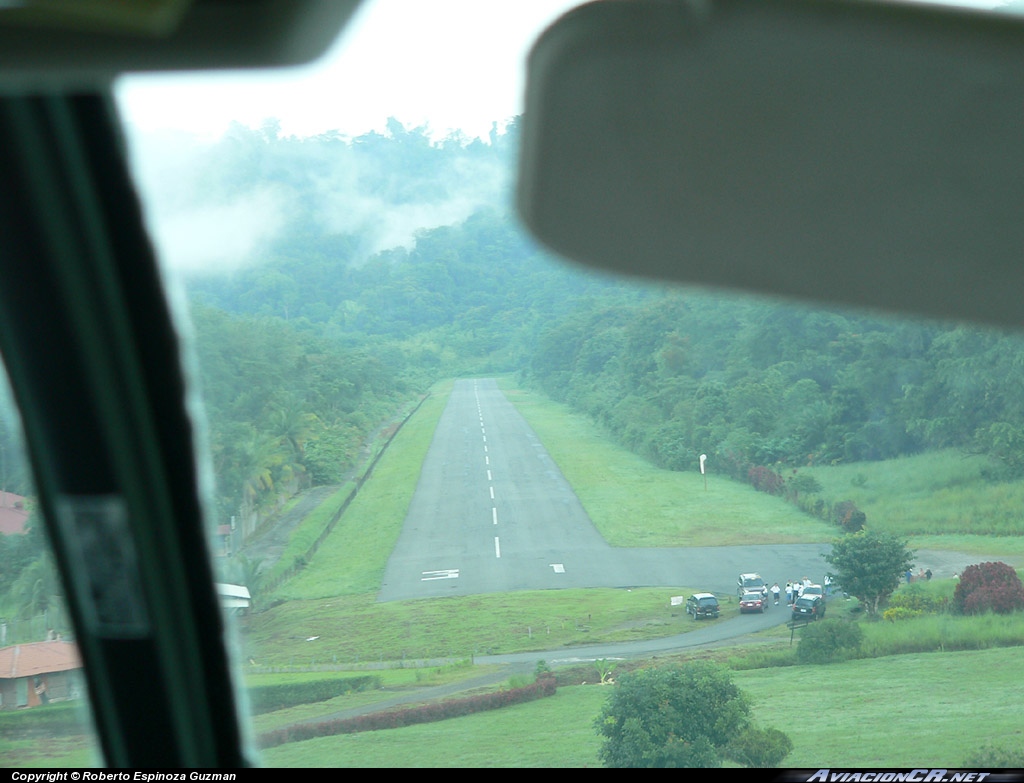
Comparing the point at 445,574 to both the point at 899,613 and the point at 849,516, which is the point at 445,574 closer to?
the point at 849,516

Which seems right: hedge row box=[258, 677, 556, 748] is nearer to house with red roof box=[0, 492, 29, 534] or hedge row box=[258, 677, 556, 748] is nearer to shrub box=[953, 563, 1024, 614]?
house with red roof box=[0, 492, 29, 534]

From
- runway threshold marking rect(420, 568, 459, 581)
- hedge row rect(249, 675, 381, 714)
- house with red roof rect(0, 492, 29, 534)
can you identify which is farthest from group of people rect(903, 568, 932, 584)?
house with red roof rect(0, 492, 29, 534)

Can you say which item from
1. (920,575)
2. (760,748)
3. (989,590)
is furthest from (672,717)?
(989,590)

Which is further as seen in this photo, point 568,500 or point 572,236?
point 568,500

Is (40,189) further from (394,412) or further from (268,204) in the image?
(394,412)

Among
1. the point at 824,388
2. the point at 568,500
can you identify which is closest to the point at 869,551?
the point at 824,388

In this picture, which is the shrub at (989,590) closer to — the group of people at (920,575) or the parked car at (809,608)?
the group of people at (920,575)

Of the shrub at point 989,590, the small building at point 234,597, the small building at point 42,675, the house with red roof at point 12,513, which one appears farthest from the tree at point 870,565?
the house with red roof at point 12,513
